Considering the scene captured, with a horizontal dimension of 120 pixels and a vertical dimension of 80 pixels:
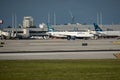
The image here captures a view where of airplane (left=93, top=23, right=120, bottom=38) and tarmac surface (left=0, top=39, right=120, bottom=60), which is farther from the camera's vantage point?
airplane (left=93, top=23, right=120, bottom=38)

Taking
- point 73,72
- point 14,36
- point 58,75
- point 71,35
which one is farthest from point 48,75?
point 14,36

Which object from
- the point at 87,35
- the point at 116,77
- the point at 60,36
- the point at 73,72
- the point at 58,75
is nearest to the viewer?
the point at 116,77

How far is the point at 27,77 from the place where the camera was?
74.4 ft

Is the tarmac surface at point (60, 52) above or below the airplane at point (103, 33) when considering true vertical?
below

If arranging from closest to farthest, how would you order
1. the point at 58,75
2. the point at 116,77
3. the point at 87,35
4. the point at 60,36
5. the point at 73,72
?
the point at 116,77 → the point at 58,75 → the point at 73,72 → the point at 87,35 → the point at 60,36

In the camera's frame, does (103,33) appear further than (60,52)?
Yes

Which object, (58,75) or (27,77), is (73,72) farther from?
(27,77)

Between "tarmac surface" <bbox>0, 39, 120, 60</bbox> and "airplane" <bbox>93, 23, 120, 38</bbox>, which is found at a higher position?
"airplane" <bbox>93, 23, 120, 38</bbox>

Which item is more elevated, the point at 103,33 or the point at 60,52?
the point at 103,33

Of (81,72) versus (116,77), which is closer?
(116,77)

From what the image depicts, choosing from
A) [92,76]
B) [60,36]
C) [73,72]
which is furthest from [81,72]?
[60,36]

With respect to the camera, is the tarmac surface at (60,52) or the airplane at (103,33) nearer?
the tarmac surface at (60,52)

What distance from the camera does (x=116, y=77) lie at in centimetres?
2203

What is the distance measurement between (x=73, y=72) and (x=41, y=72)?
261cm
